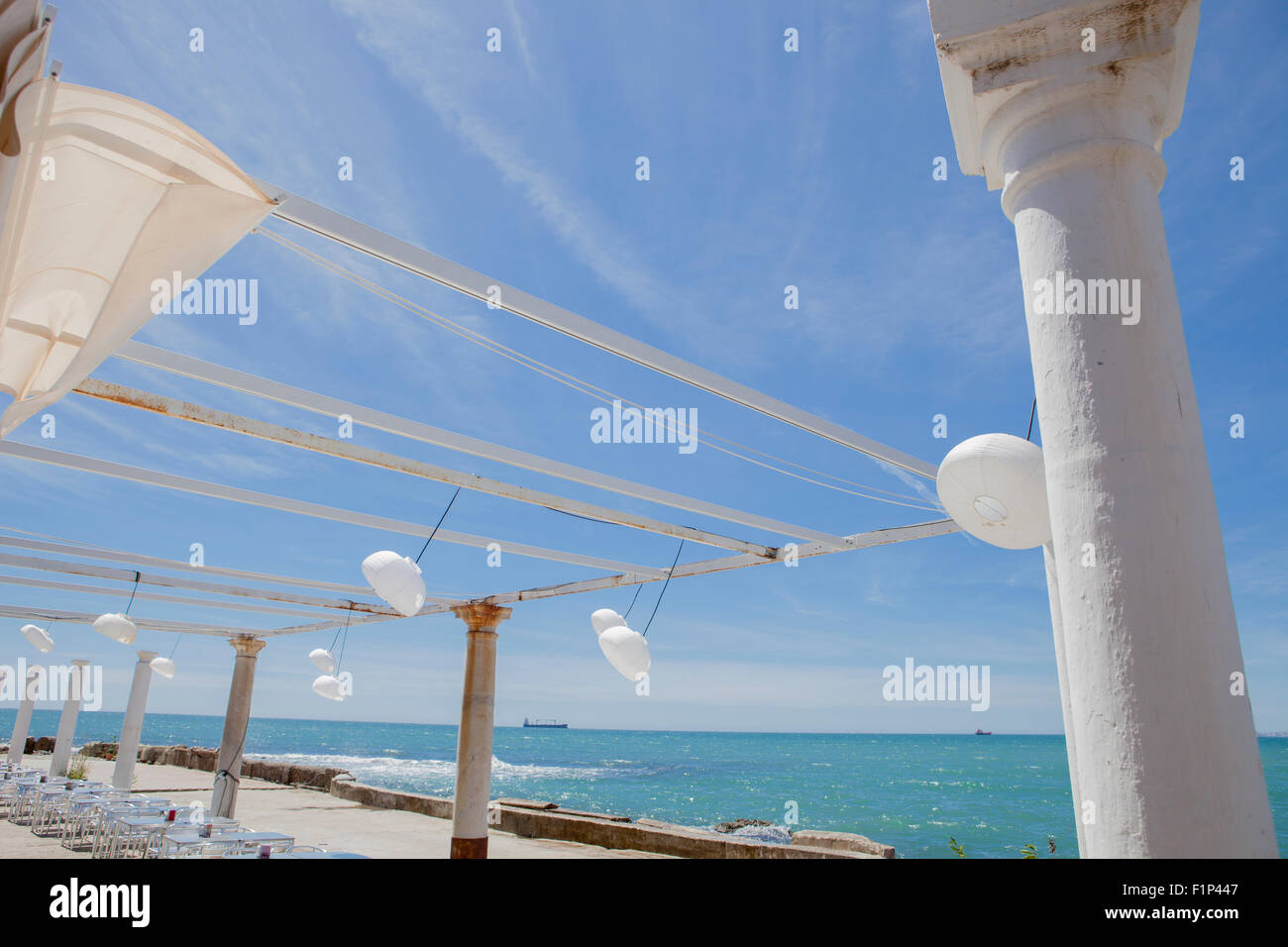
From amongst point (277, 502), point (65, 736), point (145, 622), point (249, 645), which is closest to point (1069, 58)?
point (277, 502)

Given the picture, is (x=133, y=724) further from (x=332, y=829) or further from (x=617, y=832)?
(x=617, y=832)

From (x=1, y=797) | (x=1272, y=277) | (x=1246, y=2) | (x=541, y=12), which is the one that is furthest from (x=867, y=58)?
(x=1, y=797)

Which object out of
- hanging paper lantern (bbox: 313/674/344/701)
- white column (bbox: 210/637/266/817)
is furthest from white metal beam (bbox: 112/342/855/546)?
white column (bbox: 210/637/266/817)

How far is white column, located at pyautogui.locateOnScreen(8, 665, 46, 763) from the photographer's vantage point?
17.3 m

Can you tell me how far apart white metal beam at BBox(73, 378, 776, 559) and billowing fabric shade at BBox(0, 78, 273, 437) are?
188 centimetres

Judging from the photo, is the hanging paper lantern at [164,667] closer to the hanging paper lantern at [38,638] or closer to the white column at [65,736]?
the hanging paper lantern at [38,638]

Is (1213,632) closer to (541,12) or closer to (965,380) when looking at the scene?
(541,12)

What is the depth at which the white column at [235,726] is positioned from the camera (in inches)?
499

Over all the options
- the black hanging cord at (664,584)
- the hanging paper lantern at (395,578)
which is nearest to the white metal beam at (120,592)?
the black hanging cord at (664,584)

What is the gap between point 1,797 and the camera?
47.6 ft

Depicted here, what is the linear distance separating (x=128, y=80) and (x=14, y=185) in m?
3.88

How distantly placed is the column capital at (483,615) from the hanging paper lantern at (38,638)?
8.46 meters

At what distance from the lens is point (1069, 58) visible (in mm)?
1968

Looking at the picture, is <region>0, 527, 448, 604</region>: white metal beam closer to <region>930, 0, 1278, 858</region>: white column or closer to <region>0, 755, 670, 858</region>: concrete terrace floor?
<region>0, 755, 670, 858</region>: concrete terrace floor
